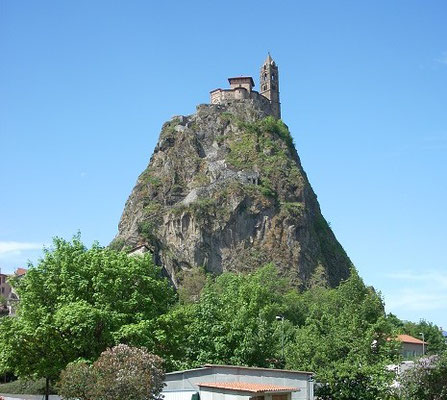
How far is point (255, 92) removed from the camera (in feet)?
470

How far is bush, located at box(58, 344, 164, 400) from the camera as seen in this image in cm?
2609

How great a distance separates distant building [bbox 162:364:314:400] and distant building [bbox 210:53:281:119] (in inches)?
4474

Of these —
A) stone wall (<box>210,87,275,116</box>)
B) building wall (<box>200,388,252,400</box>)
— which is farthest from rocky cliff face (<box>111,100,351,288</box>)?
building wall (<box>200,388,252,400</box>)

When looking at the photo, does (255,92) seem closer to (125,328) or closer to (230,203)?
(230,203)

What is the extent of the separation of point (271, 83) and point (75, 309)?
409ft

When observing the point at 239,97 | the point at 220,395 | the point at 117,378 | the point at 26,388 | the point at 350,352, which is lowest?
the point at 26,388

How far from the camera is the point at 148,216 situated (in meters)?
123

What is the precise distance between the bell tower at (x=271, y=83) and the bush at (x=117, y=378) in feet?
403

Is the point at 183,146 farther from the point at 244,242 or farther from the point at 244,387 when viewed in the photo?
the point at 244,387

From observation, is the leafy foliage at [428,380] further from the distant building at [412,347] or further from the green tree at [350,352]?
the distant building at [412,347]

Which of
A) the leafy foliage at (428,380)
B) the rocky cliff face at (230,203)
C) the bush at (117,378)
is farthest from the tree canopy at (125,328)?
the rocky cliff face at (230,203)

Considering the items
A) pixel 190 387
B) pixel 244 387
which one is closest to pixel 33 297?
pixel 190 387

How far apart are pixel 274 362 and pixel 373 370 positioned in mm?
11425

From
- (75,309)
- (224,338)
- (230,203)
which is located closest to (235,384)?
(75,309)
